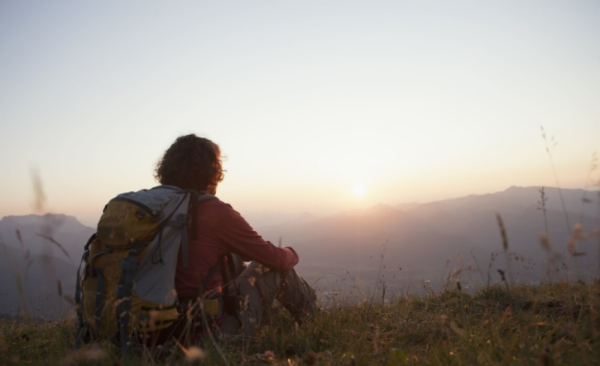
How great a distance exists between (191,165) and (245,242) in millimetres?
991

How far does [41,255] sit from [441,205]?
194m

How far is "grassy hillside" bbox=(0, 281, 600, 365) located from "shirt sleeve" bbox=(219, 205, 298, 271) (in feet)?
2.11

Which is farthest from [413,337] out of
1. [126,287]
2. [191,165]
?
[191,165]

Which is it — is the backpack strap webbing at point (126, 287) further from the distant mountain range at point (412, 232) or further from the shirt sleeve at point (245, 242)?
the distant mountain range at point (412, 232)

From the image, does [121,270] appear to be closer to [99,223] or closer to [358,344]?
[99,223]

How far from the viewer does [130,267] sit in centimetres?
334

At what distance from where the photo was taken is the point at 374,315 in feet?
16.0

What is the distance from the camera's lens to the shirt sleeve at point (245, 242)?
3.96 meters

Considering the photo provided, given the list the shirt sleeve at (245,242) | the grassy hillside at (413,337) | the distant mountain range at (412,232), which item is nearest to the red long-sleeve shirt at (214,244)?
the shirt sleeve at (245,242)

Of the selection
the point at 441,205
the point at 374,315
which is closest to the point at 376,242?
the point at 441,205

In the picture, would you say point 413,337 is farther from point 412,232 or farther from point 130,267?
point 412,232

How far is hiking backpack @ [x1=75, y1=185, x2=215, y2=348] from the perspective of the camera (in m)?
3.31

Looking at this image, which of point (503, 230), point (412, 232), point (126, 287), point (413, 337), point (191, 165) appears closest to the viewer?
point (503, 230)

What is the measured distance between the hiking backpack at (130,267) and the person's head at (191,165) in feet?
2.06
